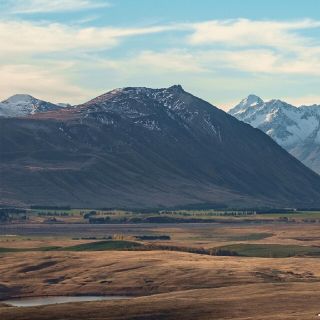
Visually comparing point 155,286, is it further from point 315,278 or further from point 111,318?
point 111,318

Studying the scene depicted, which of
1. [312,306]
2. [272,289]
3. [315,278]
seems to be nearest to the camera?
[312,306]

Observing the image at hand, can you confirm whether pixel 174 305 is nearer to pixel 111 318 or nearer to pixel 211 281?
pixel 111 318

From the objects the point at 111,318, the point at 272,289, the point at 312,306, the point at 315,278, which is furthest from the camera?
the point at 315,278

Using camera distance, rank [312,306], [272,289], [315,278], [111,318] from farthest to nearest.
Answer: [315,278], [272,289], [312,306], [111,318]

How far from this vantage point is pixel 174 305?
148m

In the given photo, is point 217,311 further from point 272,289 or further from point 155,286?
point 155,286

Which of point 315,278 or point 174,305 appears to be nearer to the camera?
point 174,305

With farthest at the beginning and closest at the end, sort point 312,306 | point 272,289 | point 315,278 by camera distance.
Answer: point 315,278
point 272,289
point 312,306

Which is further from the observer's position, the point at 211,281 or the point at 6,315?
the point at 211,281

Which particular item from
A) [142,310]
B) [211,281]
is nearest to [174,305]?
[142,310]

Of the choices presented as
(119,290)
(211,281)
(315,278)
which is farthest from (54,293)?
(315,278)

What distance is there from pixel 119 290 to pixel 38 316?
202 ft

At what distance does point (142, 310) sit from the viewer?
471 feet

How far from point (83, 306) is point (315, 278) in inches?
2479
